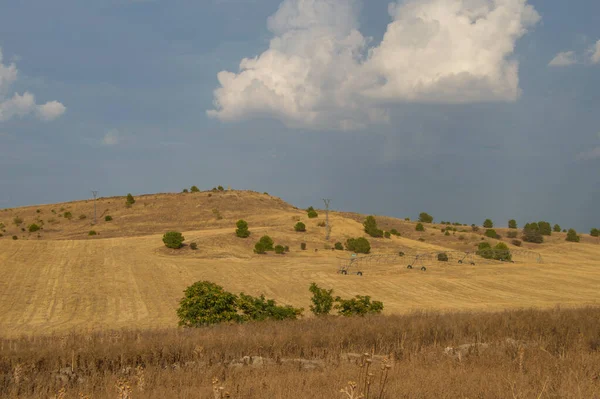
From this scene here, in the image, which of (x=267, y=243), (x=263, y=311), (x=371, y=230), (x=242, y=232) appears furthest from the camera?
(x=371, y=230)

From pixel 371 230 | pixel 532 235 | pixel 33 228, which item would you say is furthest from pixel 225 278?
pixel 532 235

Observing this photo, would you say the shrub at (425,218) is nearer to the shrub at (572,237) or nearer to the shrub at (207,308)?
the shrub at (572,237)

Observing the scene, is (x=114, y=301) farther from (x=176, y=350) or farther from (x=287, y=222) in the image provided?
(x=287, y=222)

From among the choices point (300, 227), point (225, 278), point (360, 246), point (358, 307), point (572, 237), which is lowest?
point (225, 278)

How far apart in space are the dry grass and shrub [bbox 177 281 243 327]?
3.74 meters

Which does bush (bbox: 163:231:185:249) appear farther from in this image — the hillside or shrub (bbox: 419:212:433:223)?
shrub (bbox: 419:212:433:223)

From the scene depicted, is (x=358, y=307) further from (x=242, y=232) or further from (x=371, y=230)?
(x=371, y=230)

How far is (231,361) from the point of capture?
9.70 meters

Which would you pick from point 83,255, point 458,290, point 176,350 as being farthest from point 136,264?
point 176,350

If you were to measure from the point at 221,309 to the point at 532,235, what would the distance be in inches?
3414

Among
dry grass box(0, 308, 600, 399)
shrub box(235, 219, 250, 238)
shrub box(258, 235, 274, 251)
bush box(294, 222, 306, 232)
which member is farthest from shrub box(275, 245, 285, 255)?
dry grass box(0, 308, 600, 399)

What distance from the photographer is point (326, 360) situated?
966 centimetres

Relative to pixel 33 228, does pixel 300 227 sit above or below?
above

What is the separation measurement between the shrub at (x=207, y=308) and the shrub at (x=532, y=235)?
85.0 m
